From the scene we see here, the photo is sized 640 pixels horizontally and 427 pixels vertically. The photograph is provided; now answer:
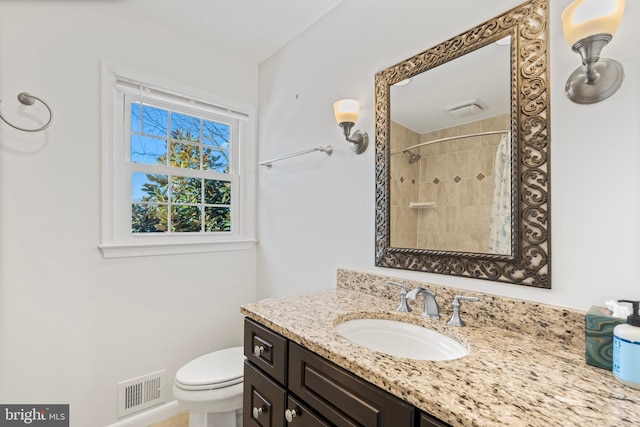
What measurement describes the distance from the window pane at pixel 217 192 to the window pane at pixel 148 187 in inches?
11.0

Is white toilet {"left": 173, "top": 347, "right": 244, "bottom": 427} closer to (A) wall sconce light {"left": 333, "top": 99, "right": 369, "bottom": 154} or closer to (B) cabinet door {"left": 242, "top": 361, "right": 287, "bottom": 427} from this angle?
(B) cabinet door {"left": 242, "top": 361, "right": 287, "bottom": 427}

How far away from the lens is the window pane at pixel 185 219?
6.80 ft

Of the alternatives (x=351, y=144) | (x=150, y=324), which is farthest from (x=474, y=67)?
(x=150, y=324)

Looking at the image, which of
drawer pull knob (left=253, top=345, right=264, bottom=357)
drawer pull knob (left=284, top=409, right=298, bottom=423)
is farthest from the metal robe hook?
drawer pull knob (left=284, top=409, right=298, bottom=423)

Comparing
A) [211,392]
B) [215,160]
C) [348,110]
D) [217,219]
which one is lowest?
[211,392]

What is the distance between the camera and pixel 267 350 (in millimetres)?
1150

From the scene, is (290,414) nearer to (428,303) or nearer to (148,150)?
(428,303)

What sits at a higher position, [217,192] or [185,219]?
[217,192]

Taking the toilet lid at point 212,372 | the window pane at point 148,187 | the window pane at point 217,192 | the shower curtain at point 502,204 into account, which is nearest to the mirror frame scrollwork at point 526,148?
the shower curtain at point 502,204

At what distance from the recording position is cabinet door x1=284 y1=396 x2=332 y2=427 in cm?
93

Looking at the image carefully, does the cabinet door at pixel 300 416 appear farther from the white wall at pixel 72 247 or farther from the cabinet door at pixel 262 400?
the white wall at pixel 72 247

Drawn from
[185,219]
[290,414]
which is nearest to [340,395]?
[290,414]

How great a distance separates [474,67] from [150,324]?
87.9 inches

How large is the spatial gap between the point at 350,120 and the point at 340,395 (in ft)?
3.94
